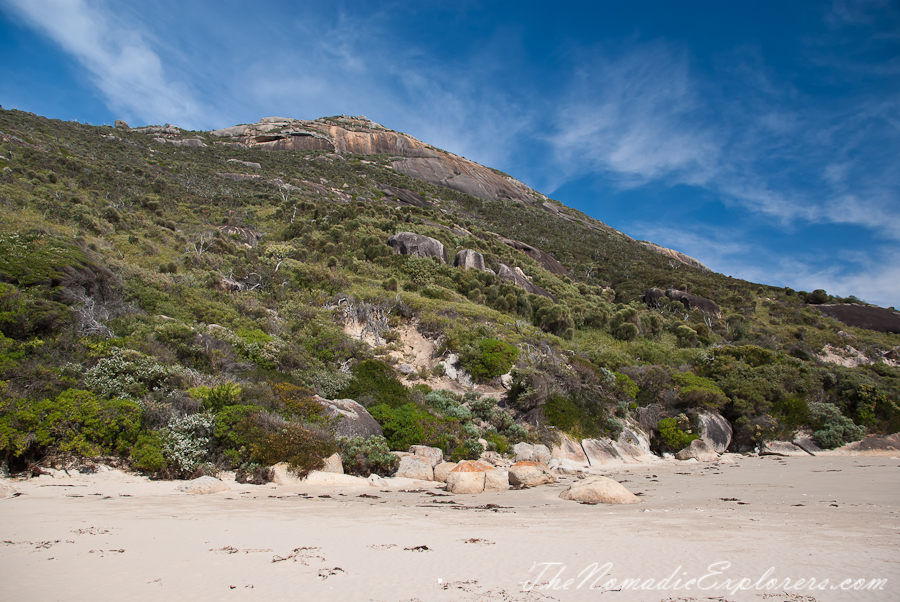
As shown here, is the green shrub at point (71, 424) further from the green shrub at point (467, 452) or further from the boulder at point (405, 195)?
the boulder at point (405, 195)

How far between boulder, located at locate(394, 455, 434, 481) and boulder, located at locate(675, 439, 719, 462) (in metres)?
10.5

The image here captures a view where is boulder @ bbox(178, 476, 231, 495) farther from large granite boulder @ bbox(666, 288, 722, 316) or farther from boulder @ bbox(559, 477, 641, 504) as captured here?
large granite boulder @ bbox(666, 288, 722, 316)

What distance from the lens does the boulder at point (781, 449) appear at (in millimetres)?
16812

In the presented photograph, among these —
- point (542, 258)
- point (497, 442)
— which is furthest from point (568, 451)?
point (542, 258)

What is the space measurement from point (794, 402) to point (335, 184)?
5677cm

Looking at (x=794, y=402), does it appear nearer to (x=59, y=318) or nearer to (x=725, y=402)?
(x=725, y=402)

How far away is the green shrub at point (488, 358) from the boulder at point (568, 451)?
3.62 metres

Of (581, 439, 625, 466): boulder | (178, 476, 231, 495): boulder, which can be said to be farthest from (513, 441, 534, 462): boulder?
(178, 476, 231, 495): boulder

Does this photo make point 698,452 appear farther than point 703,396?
No

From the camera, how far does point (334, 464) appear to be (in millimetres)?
9914

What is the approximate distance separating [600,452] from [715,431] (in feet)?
19.6

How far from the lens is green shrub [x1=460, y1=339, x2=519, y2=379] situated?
16953mm

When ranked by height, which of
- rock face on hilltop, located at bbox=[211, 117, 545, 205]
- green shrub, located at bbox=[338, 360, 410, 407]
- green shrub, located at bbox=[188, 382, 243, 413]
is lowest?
green shrub, located at bbox=[188, 382, 243, 413]

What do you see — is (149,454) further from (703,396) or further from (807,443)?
(807,443)
